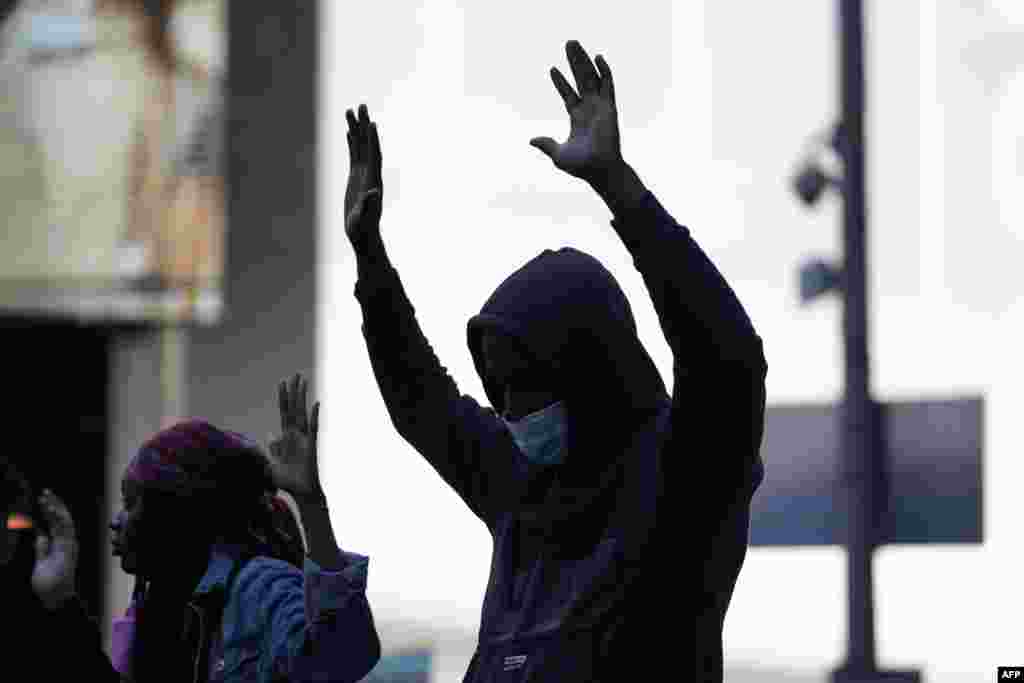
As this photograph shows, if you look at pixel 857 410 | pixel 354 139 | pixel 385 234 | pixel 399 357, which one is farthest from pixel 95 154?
pixel 399 357

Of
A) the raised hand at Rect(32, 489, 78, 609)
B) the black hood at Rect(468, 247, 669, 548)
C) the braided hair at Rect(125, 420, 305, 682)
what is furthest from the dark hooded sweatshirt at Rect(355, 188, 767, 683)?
the raised hand at Rect(32, 489, 78, 609)

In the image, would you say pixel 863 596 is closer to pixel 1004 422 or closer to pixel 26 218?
pixel 1004 422

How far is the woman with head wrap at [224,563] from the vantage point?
3.56 m

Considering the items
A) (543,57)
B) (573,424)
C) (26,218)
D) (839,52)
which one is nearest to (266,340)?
(26,218)

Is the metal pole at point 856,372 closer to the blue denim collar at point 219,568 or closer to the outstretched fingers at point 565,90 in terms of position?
the blue denim collar at point 219,568

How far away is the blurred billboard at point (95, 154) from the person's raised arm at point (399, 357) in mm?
10849

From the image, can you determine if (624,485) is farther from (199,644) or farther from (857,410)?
(857,410)

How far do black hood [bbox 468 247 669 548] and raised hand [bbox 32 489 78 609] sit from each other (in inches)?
64.0

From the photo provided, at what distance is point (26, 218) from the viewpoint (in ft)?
47.5

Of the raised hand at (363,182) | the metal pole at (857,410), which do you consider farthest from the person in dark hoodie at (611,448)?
the metal pole at (857,410)

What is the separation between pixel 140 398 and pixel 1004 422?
253 inches

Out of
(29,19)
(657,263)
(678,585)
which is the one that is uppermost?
(29,19)

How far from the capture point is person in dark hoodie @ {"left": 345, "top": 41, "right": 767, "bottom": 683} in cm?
275

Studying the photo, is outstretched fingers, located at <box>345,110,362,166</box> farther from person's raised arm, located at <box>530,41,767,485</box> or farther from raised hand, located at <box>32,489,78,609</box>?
raised hand, located at <box>32,489,78,609</box>
